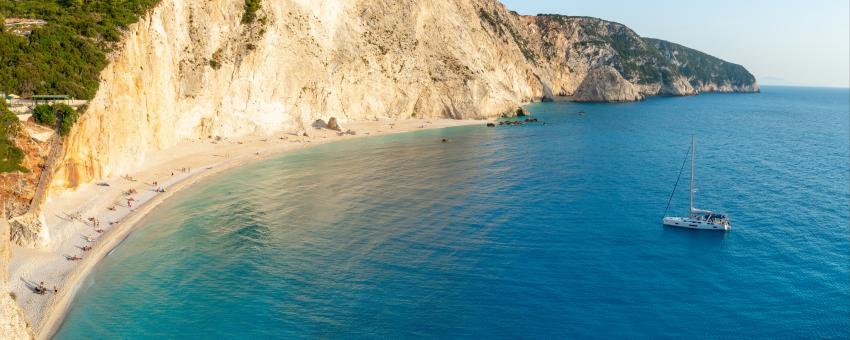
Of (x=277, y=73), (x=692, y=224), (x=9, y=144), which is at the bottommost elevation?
(x=692, y=224)

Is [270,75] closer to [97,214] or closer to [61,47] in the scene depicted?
[61,47]

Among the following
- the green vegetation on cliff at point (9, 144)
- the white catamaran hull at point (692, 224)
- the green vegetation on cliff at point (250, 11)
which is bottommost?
the white catamaran hull at point (692, 224)

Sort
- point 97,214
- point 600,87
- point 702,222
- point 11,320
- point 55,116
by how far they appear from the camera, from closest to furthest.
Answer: point 11,320
point 55,116
point 97,214
point 702,222
point 600,87

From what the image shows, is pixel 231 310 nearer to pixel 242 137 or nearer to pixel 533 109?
pixel 242 137

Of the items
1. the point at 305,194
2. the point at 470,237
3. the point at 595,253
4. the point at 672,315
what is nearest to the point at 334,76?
the point at 305,194

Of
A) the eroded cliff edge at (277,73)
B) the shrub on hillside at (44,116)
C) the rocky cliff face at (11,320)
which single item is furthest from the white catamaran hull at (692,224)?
the shrub on hillside at (44,116)

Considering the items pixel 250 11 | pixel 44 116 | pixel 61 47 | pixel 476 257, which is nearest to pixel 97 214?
pixel 44 116

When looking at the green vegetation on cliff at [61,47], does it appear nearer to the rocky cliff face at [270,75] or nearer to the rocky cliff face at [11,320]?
the rocky cliff face at [270,75]
